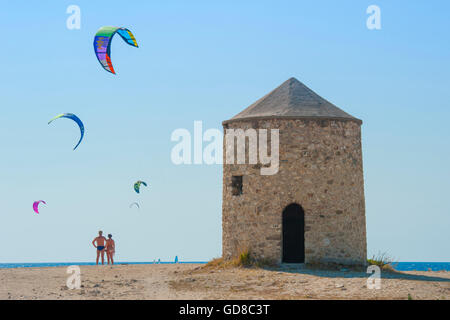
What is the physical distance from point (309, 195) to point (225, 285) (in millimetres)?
3892

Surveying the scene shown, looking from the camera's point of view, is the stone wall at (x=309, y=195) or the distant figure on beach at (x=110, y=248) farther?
the distant figure on beach at (x=110, y=248)

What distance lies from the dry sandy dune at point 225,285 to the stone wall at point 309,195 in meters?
0.92

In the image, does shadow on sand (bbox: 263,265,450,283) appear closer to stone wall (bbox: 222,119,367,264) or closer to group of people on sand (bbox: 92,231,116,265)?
stone wall (bbox: 222,119,367,264)

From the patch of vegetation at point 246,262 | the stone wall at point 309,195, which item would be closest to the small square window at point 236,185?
the stone wall at point 309,195

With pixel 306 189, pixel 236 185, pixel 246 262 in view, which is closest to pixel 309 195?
pixel 306 189

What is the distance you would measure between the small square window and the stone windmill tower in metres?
0.03

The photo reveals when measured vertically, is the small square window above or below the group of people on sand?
above

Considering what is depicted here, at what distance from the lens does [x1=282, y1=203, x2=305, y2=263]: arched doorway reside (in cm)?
1962

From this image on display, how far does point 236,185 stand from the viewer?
19.2 m

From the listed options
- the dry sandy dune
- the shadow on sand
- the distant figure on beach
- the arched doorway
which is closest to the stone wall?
the shadow on sand

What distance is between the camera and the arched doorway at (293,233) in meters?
19.6

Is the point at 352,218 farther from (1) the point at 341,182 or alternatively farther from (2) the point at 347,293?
(2) the point at 347,293

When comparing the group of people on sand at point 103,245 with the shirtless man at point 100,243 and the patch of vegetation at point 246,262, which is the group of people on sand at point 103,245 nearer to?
the shirtless man at point 100,243

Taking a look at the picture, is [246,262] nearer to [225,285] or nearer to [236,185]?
[236,185]
